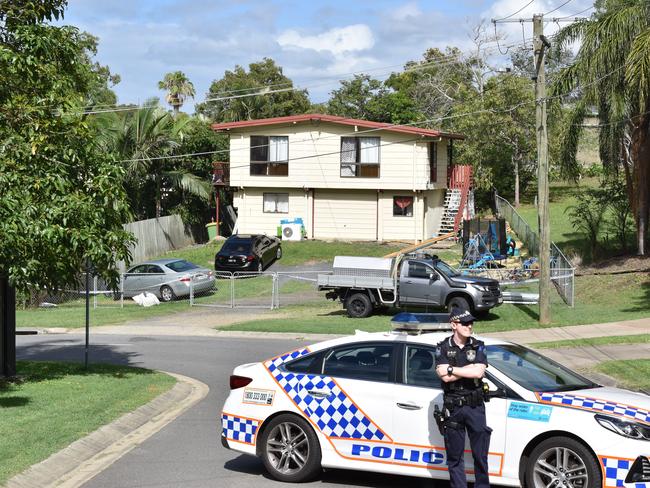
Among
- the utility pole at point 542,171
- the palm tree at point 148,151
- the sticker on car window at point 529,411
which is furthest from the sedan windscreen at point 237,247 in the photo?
the sticker on car window at point 529,411

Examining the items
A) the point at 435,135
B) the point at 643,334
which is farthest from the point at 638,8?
the point at 435,135

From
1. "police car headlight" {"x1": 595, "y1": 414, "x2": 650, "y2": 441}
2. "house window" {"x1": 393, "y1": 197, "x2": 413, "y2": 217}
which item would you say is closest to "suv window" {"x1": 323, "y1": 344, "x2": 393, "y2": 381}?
"police car headlight" {"x1": 595, "y1": 414, "x2": 650, "y2": 441}

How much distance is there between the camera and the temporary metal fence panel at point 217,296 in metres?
29.4

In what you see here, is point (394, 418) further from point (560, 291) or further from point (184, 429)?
point (560, 291)

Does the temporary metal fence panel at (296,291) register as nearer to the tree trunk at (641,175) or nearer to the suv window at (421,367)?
the tree trunk at (641,175)

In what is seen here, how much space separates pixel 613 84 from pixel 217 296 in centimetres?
1463

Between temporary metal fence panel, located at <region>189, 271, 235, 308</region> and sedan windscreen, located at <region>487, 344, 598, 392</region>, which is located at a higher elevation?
sedan windscreen, located at <region>487, 344, 598, 392</region>

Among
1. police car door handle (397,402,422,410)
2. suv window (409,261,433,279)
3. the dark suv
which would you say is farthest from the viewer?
the dark suv

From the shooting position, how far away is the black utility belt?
297 inches

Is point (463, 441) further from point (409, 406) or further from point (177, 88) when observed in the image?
point (177, 88)

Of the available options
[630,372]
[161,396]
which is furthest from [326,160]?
[161,396]

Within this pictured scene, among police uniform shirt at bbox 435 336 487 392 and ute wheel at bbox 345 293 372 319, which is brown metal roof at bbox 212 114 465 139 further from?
police uniform shirt at bbox 435 336 487 392

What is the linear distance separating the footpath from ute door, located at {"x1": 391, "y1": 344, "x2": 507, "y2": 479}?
330 cm

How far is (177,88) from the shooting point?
241ft
